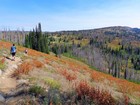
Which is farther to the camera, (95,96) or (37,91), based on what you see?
(37,91)

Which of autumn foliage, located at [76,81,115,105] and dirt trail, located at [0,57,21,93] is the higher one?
autumn foliage, located at [76,81,115,105]

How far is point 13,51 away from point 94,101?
1674cm

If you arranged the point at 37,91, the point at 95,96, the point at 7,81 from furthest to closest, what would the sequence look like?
the point at 7,81
the point at 37,91
the point at 95,96

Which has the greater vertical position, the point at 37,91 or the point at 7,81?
the point at 37,91

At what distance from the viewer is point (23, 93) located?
11070 mm

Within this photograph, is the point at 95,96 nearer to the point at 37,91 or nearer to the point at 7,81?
the point at 37,91

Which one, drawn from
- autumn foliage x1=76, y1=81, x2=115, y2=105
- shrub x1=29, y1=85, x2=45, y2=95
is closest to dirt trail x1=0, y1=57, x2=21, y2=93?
shrub x1=29, y1=85, x2=45, y2=95

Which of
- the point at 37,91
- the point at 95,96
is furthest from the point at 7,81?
the point at 95,96

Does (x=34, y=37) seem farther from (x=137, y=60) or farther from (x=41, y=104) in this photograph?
(x=137, y=60)

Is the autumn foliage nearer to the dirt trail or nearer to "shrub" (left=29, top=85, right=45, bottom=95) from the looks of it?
"shrub" (left=29, top=85, right=45, bottom=95)

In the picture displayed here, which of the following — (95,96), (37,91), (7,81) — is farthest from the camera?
(7,81)

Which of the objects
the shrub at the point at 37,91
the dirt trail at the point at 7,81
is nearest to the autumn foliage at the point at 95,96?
the shrub at the point at 37,91

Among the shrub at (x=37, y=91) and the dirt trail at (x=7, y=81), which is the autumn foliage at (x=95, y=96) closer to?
the shrub at (x=37, y=91)

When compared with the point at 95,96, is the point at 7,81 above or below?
below
